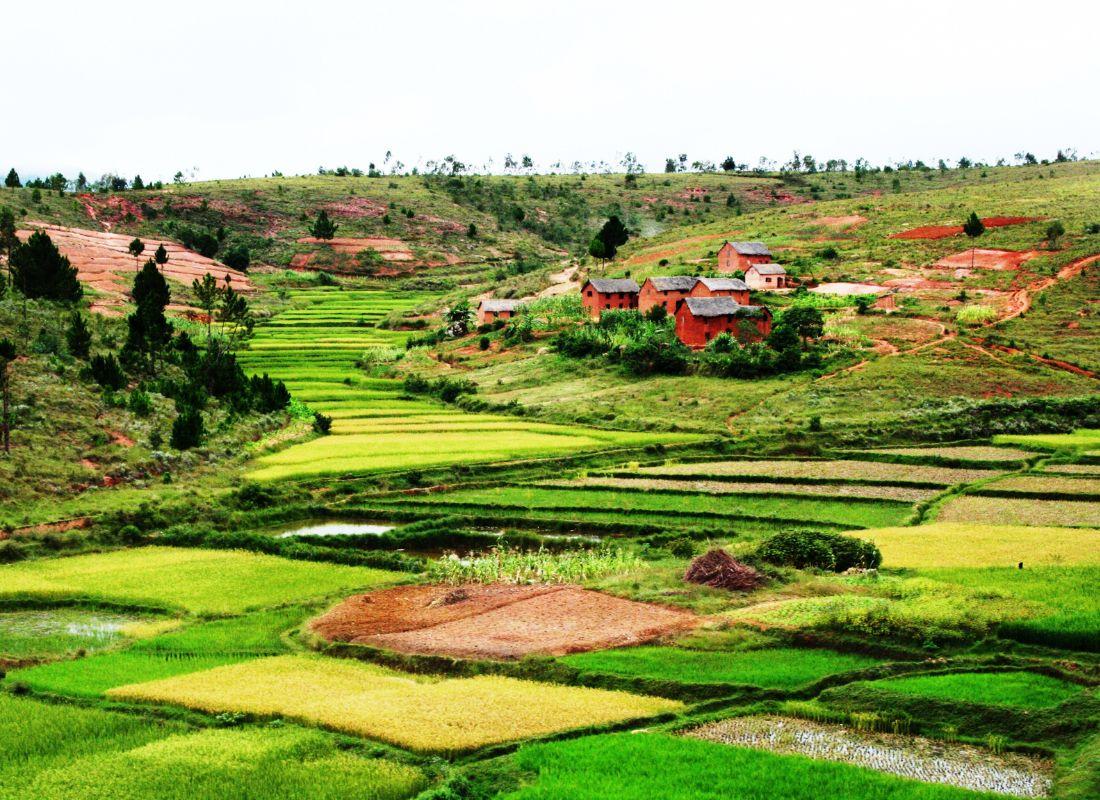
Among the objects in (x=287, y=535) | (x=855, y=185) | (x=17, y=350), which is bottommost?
(x=287, y=535)

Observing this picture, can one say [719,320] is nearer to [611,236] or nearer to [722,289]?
[722,289]

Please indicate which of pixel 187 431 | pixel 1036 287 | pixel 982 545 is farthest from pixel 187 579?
pixel 1036 287

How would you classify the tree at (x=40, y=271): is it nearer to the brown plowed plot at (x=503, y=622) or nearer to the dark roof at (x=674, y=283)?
the brown plowed plot at (x=503, y=622)

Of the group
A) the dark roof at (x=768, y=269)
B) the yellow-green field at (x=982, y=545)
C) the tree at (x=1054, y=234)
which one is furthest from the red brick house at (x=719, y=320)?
the yellow-green field at (x=982, y=545)

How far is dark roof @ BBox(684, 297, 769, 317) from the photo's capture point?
223 ft

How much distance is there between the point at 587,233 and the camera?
134500 mm

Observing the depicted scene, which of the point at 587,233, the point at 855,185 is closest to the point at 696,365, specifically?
the point at 587,233

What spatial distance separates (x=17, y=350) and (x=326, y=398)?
19730mm

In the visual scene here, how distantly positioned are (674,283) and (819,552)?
161ft

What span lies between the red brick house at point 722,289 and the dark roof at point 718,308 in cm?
249

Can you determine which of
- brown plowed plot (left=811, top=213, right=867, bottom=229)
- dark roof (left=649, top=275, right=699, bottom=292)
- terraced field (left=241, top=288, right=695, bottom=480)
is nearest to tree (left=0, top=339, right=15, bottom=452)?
terraced field (left=241, top=288, right=695, bottom=480)

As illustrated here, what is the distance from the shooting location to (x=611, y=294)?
7956 cm

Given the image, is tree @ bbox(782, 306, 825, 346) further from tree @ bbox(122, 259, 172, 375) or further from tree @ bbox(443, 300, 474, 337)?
tree @ bbox(122, 259, 172, 375)

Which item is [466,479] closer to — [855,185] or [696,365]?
[696,365]
